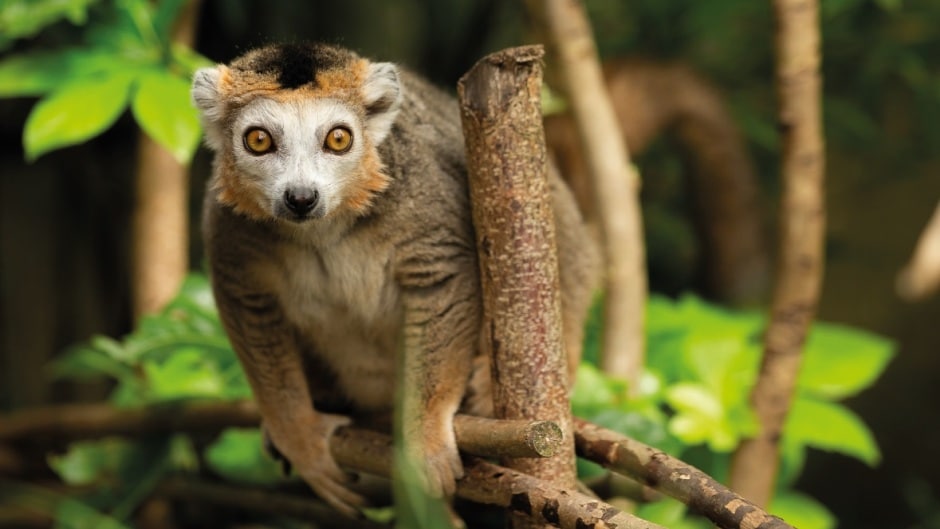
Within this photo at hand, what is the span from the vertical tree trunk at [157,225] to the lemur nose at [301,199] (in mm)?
2440

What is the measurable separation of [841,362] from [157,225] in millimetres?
3435

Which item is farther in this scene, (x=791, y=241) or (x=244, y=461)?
(x=244, y=461)

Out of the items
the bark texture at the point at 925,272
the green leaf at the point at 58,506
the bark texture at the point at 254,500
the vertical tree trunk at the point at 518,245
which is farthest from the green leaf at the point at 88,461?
the bark texture at the point at 925,272

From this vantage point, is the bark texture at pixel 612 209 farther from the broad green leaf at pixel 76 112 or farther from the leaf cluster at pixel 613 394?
the broad green leaf at pixel 76 112

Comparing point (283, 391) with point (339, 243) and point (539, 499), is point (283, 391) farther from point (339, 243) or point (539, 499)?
point (539, 499)

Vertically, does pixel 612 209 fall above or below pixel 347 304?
above

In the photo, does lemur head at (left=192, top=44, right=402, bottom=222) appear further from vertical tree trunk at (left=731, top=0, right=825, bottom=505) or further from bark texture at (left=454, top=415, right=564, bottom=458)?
vertical tree trunk at (left=731, top=0, right=825, bottom=505)

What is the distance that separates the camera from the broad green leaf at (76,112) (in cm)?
377

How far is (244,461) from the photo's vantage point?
451 centimetres

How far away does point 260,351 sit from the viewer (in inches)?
129

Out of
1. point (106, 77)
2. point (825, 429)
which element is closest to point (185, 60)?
point (106, 77)

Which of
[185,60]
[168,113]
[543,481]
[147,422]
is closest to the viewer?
[543,481]

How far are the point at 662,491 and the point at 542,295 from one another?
2.01 ft

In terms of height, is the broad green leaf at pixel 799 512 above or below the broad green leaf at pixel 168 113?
below
